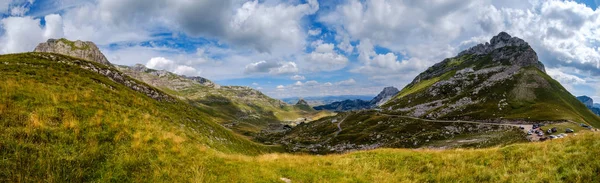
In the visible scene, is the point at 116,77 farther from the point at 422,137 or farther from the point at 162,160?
the point at 422,137

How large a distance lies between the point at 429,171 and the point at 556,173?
6.64 meters

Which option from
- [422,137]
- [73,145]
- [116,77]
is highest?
[116,77]

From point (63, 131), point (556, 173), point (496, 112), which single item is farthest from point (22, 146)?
point (496, 112)

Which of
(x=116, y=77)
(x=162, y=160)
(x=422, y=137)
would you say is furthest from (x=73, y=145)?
(x=422, y=137)

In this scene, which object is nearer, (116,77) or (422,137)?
(116,77)

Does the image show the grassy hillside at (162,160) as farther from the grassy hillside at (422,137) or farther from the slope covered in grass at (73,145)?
the grassy hillside at (422,137)

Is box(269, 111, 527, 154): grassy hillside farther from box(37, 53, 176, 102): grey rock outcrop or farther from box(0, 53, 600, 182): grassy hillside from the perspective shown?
box(37, 53, 176, 102): grey rock outcrop

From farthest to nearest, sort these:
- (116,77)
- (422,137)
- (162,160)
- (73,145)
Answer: (422,137) < (116,77) < (162,160) < (73,145)

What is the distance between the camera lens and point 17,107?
1538cm

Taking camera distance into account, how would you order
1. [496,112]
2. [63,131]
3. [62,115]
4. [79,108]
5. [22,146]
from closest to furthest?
[22,146] < [63,131] < [62,115] < [79,108] < [496,112]

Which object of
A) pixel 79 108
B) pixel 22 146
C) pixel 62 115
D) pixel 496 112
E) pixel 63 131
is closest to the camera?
pixel 22 146

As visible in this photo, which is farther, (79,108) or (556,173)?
(79,108)

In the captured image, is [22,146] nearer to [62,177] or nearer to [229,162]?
[62,177]

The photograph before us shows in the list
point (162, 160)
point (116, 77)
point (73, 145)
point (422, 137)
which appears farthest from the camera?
point (422, 137)
